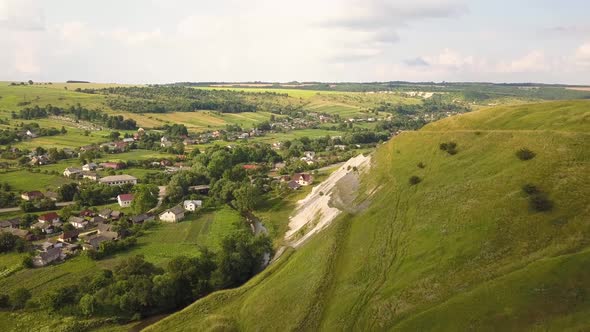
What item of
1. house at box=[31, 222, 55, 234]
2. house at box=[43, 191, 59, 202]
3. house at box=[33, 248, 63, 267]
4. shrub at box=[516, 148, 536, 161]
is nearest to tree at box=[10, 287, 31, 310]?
house at box=[33, 248, 63, 267]

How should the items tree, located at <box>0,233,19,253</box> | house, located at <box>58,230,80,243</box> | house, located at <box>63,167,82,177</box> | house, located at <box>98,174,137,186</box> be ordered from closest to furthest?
tree, located at <box>0,233,19,253</box>, house, located at <box>58,230,80,243</box>, house, located at <box>98,174,137,186</box>, house, located at <box>63,167,82,177</box>

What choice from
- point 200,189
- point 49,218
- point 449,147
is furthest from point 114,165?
point 449,147

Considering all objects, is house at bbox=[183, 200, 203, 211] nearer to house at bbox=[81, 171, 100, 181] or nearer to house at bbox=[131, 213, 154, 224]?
house at bbox=[131, 213, 154, 224]

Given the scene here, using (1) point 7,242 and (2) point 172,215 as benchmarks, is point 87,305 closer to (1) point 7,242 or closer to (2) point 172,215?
(1) point 7,242

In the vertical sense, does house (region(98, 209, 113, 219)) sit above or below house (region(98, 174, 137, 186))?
below

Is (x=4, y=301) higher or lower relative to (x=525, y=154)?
lower

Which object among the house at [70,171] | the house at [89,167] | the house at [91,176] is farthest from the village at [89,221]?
the house at [89,167]
